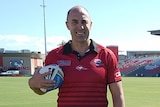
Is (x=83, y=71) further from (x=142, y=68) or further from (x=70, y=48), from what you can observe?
(x=142, y=68)

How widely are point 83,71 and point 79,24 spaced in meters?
0.40

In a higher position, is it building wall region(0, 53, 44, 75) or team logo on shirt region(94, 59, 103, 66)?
building wall region(0, 53, 44, 75)

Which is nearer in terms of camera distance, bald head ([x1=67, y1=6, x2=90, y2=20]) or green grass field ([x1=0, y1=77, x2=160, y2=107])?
bald head ([x1=67, y1=6, x2=90, y2=20])

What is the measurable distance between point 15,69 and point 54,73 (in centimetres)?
7281

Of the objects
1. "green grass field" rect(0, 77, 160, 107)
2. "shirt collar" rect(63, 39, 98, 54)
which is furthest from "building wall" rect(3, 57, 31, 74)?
"shirt collar" rect(63, 39, 98, 54)

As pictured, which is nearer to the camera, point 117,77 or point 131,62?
point 117,77

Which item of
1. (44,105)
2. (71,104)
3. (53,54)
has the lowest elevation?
(44,105)

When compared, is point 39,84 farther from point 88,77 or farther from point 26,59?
point 26,59

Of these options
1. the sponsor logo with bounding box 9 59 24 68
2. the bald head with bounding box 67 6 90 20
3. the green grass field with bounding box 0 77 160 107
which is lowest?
the green grass field with bounding box 0 77 160 107

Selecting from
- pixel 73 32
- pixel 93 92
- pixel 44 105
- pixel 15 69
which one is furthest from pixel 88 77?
pixel 15 69

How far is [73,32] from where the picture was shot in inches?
131

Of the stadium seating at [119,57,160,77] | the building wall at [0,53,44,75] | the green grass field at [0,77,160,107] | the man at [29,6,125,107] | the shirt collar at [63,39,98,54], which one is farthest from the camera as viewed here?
the building wall at [0,53,44,75]

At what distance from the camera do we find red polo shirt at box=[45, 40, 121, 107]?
129 inches

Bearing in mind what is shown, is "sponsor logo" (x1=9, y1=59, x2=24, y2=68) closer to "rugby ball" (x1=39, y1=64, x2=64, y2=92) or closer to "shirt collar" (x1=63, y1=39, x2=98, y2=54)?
"shirt collar" (x1=63, y1=39, x2=98, y2=54)
